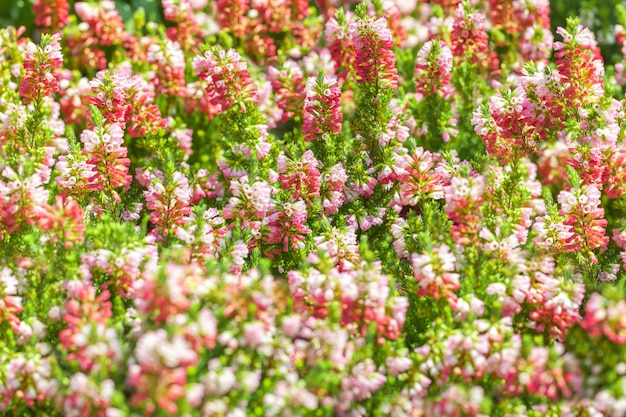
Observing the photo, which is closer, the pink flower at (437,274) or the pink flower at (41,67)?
the pink flower at (437,274)

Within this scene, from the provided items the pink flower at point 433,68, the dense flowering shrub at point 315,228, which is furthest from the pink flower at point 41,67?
the pink flower at point 433,68

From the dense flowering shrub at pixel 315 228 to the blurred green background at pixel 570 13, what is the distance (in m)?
1.59

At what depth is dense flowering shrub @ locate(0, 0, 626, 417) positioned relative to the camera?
3.31m

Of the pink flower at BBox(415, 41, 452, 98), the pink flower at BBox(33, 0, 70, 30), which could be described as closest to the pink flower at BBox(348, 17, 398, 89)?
the pink flower at BBox(415, 41, 452, 98)

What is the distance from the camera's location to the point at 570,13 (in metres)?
8.06

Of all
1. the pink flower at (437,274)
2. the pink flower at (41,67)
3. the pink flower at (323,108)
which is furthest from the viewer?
the pink flower at (41,67)

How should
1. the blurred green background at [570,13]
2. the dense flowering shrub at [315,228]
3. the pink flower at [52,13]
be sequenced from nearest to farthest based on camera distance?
the dense flowering shrub at [315,228] → the pink flower at [52,13] → the blurred green background at [570,13]

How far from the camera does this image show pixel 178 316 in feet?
10.3

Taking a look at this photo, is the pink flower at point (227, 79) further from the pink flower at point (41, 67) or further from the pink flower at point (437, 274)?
the pink flower at point (437, 274)

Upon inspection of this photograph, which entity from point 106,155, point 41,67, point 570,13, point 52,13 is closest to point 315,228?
point 106,155

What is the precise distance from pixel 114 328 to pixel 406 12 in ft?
14.9

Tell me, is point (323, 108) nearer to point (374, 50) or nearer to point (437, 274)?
point (374, 50)

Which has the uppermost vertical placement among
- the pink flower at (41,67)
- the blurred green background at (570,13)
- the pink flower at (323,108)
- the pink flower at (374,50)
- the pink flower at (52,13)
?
the blurred green background at (570,13)

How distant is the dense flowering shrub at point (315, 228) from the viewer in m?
3.31
